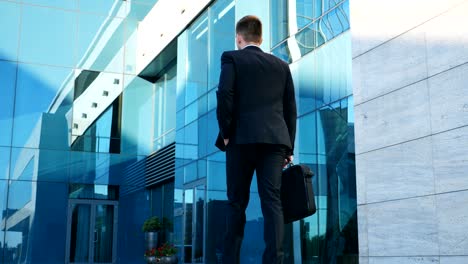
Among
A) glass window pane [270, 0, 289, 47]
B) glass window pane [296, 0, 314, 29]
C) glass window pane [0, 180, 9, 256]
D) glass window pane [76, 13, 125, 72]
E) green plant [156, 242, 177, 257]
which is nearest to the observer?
glass window pane [296, 0, 314, 29]

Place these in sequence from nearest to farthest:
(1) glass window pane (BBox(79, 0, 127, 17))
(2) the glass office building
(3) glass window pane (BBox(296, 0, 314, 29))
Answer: (3) glass window pane (BBox(296, 0, 314, 29)) < (2) the glass office building < (1) glass window pane (BBox(79, 0, 127, 17))

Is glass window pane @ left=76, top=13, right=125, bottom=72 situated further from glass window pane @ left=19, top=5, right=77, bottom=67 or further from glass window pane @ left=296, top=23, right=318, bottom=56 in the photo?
glass window pane @ left=296, top=23, right=318, bottom=56

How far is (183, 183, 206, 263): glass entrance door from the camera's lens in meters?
16.9

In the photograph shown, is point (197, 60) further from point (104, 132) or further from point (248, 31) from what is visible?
point (248, 31)

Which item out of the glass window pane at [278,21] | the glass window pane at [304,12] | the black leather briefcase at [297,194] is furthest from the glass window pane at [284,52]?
the black leather briefcase at [297,194]

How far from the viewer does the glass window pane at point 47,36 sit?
21.6 metres

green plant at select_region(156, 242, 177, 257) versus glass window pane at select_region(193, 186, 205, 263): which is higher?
glass window pane at select_region(193, 186, 205, 263)

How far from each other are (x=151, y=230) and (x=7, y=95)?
6.72m

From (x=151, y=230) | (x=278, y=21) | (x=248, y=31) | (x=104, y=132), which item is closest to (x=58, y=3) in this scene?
(x=104, y=132)

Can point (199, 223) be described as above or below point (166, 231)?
above

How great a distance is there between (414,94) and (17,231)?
17.2 metres

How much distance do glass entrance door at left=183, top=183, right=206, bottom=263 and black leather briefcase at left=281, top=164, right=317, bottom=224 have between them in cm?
1326

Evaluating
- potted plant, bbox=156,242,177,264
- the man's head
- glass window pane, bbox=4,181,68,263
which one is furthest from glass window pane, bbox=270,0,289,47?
glass window pane, bbox=4,181,68,263

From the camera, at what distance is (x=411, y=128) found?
6258 mm
